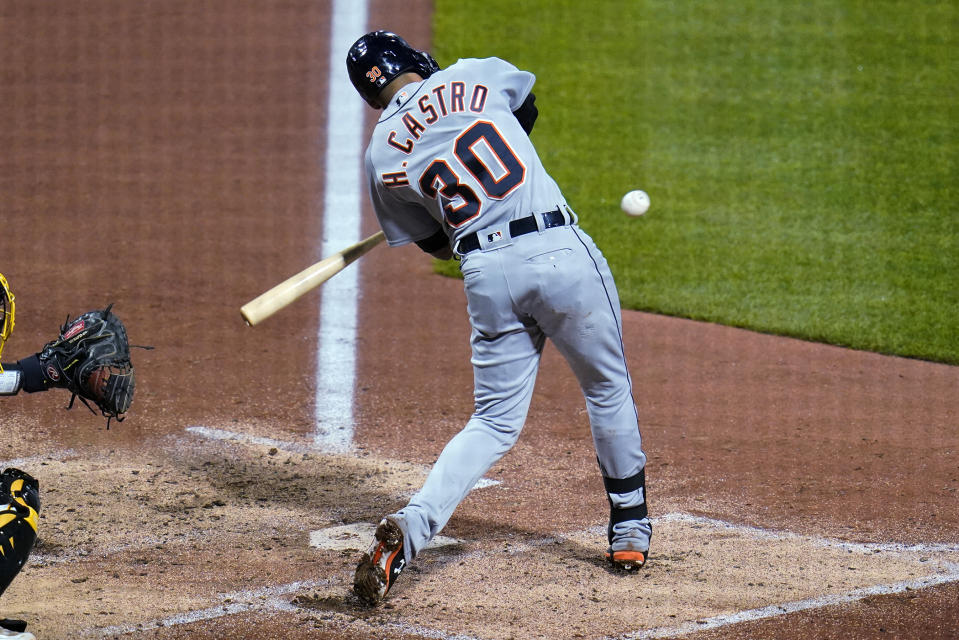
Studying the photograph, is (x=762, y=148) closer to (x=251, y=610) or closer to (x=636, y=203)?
(x=636, y=203)

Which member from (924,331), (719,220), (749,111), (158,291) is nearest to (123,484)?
(158,291)

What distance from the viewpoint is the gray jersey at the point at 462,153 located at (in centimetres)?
359

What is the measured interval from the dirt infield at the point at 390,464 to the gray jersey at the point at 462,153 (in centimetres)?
119

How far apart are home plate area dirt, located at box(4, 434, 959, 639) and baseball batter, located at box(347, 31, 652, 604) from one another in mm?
185

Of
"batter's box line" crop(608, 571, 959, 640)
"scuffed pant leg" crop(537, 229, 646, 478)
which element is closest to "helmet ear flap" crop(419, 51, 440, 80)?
"scuffed pant leg" crop(537, 229, 646, 478)

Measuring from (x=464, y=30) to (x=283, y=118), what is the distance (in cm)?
239

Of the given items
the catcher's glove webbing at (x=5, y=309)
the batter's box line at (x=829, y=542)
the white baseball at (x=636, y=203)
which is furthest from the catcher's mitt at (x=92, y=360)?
the white baseball at (x=636, y=203)

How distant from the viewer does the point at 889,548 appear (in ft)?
13.1

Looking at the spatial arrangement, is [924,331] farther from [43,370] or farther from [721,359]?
[43,370]

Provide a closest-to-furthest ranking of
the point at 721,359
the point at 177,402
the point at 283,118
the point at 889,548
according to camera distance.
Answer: the point at 889,548, the point at 177,402, the point at 721,359, the point at 283,118

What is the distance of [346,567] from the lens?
3814 millimetres

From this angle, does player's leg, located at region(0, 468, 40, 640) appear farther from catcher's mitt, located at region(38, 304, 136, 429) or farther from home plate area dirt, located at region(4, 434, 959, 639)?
catcher's mitt, located at region(38, 304, 136, 429)

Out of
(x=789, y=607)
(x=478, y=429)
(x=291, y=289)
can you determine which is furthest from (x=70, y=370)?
(x=789, y=607)

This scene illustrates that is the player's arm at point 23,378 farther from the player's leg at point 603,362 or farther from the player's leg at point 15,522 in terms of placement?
the player's leg at point 603,362
